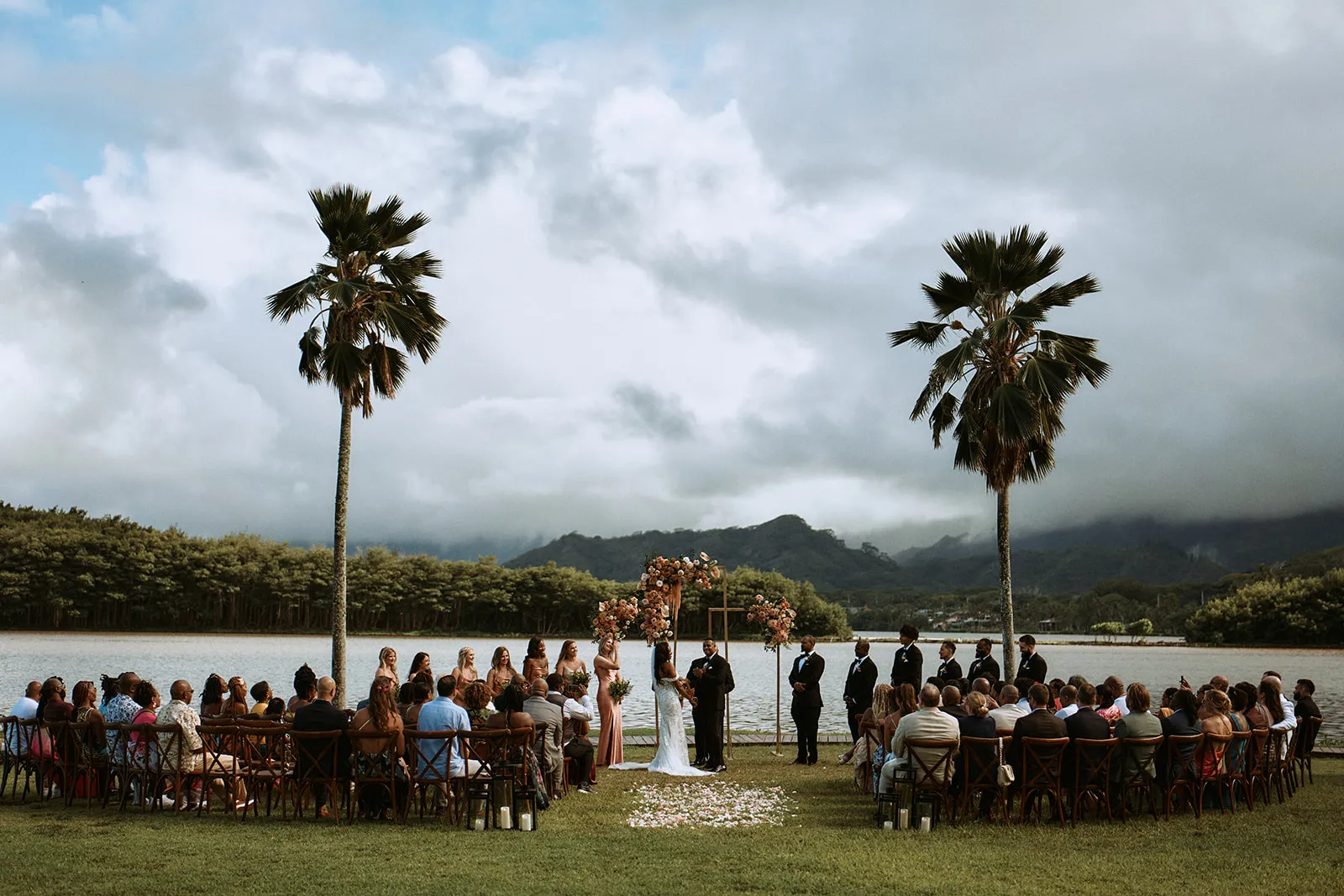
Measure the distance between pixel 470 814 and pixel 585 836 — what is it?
132 cm

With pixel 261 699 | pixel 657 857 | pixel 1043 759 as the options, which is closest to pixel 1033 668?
pixel 1043 759

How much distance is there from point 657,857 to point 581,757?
433cm

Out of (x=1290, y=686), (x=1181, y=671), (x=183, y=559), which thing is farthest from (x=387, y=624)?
(x=1290, y=686)

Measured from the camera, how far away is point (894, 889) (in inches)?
312

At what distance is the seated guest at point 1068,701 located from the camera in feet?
41.0

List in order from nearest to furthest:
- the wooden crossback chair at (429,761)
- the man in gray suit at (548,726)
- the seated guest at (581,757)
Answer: the wooden crossback chair at (429,761) < the man in gray suit at (548,726) < the seated guest at (581,757)

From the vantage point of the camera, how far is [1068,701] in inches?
514

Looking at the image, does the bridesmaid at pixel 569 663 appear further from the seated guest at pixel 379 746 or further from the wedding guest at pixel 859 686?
the seated guest at pixel 379 746

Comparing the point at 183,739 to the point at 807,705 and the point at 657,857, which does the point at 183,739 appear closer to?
the point at 657,857

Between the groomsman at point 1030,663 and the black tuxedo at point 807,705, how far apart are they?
2.80m

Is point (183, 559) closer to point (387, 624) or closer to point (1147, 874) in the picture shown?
point (387, 624)

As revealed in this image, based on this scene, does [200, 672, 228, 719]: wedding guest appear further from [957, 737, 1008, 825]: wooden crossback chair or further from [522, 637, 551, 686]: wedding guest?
[957, 737, 1008, 825]: wooden crossback chair

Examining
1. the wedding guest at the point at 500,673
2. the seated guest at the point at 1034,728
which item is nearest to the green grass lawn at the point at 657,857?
the seated guest at the point at 1034,728

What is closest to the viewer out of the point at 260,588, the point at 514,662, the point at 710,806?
the point at 710,806
